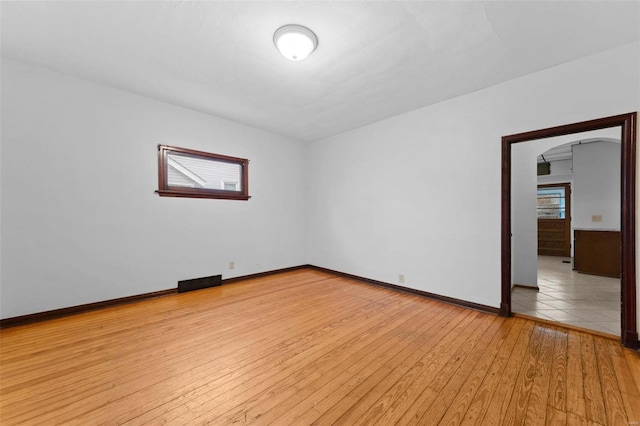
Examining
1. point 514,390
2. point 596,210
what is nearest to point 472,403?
point 514,390

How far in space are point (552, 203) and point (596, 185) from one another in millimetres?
A: 2429

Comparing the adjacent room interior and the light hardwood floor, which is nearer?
the light hardwood floor

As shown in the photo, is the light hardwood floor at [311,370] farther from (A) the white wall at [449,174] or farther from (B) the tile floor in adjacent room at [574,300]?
(A) the white wall at [449,174]

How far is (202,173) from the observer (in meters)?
4.02

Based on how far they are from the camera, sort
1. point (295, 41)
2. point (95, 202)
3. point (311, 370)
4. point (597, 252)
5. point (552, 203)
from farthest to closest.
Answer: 1. point (552, 203)
2. point (597, 252)
3. point (95, 202)
4. point (295, 41)
5. point (311, 370)

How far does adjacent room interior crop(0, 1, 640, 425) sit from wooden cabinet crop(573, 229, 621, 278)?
2.7 inches

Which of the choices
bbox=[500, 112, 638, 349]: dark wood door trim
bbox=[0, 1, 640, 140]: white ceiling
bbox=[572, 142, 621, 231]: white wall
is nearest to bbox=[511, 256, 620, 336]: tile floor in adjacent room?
bbox=[500, 112, 638, 349]: dark wood door trim

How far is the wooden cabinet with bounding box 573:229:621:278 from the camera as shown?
4.48 meters

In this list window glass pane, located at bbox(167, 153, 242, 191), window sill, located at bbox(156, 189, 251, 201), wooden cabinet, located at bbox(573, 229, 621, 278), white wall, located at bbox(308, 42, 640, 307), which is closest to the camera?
white wall, located at bbox(308, 42, 640, 307)

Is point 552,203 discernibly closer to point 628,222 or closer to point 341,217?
point 628,222

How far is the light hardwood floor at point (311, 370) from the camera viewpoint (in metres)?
1.42

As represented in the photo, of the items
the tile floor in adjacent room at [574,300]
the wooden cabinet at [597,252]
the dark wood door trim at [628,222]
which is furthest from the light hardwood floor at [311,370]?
the wooden cabinet at [597,252]

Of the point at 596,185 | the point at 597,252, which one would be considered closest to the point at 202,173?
the point at 597,252

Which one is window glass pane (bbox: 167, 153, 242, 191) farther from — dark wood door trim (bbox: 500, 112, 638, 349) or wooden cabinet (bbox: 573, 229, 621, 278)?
wooden cabinet (bbox: 573, 229, 621, 278)
